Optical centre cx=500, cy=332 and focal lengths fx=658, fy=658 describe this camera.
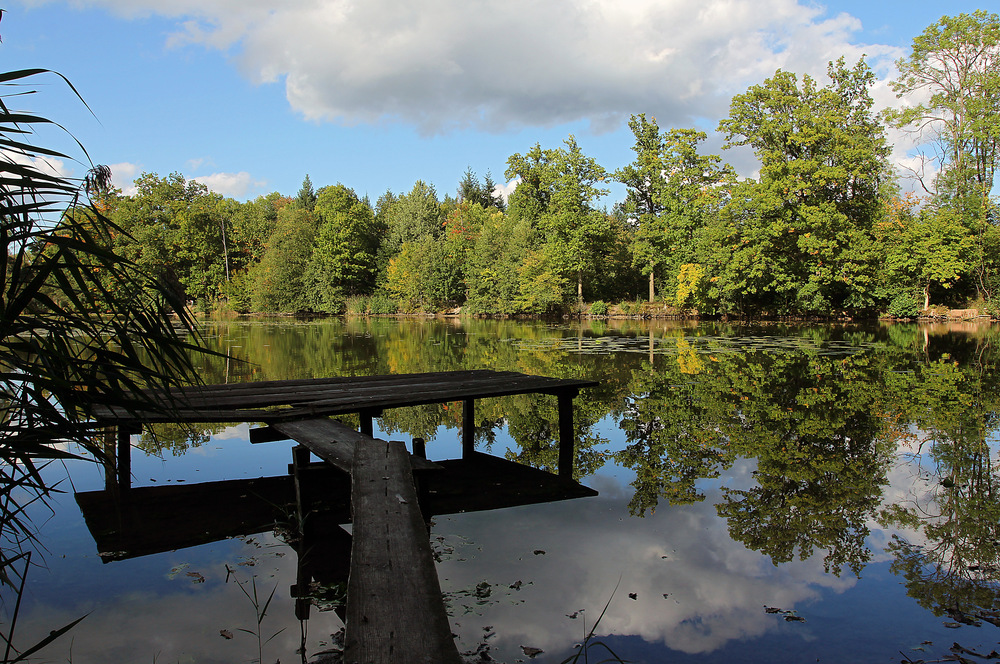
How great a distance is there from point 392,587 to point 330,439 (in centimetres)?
266

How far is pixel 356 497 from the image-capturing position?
3.49 metres

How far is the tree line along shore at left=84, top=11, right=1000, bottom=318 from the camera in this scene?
31062 mm

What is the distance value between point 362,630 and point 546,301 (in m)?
38.7

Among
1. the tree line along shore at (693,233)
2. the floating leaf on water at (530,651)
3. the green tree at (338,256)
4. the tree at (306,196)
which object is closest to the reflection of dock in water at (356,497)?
the floating leaf on water at (530,651)

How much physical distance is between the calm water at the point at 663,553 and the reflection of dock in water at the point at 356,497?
22 cm

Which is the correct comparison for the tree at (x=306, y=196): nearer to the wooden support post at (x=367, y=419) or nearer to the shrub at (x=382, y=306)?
the shrub at (x=382, y=306)

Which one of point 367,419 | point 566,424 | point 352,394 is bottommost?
point 566,424

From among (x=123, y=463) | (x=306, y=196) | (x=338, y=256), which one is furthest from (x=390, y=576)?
(x=306, y=196)

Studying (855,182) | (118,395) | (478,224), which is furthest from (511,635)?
(478,224)

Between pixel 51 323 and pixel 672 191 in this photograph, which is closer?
pixel 51 323

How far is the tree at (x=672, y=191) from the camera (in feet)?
123

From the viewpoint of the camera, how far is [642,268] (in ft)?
134

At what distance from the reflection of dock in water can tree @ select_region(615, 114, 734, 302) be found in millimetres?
32296

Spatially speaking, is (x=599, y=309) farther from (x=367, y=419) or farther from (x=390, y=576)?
(x=390, y=576)
